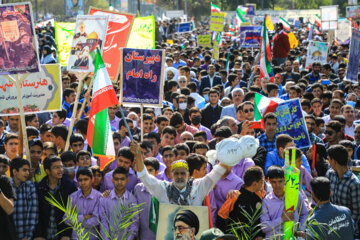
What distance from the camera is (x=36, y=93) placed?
8367 mm

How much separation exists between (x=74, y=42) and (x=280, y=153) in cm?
361

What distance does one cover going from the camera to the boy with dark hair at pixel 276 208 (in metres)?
5.48

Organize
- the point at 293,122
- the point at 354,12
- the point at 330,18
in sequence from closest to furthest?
the point at 293,122 < the point at 330,18 < the point at 354,12

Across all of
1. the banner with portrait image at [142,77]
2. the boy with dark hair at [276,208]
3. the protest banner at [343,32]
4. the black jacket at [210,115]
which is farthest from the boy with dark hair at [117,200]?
the protest banner at [343,32]

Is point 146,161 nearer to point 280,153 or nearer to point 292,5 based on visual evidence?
point 280,153

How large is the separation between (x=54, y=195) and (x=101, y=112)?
1255mm

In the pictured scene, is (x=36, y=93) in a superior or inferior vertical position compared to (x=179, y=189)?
→ superior

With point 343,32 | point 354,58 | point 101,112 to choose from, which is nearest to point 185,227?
point 101,112

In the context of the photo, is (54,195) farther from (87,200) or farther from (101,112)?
(101,112)

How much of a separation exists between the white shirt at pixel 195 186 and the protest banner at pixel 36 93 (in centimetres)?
295

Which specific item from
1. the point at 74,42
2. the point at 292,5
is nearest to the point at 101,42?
the point at 74,42

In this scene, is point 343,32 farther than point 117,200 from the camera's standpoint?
Yes

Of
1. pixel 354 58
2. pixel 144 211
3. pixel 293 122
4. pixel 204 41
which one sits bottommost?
pixel 204 41

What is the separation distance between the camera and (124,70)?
8414mm
